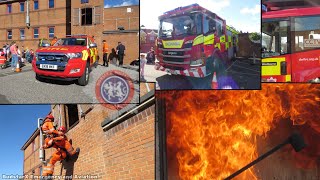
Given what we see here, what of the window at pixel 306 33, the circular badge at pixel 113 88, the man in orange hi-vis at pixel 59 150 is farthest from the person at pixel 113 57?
the window at pixel 306 33

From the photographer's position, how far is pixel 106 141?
7.16 metres

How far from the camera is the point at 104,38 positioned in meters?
6.94

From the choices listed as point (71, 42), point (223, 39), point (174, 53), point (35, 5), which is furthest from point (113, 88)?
point (223, 39)

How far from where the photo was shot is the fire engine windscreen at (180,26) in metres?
7.37

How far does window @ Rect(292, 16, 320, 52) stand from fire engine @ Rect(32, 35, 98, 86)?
4194mm

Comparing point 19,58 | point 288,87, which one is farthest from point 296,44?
point 19,58

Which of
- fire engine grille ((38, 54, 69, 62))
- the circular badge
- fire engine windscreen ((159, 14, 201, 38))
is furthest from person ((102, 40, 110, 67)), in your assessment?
fire engine windscreen ((159, 14, 201, 38))

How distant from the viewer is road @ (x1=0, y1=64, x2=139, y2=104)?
6.87 m

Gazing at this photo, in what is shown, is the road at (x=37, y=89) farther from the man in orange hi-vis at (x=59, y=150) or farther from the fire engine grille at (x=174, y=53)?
the fire engine grille at (x=174, y=53)

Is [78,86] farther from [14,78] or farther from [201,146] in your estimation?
[201,146]

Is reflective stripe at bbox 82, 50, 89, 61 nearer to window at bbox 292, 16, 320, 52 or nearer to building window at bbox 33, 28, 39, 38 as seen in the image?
building window at bbox 33, 28, 39, 38

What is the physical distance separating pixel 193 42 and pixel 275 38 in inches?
79.1

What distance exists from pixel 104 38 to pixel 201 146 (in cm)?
250

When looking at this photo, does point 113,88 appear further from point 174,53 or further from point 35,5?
point 35,5
